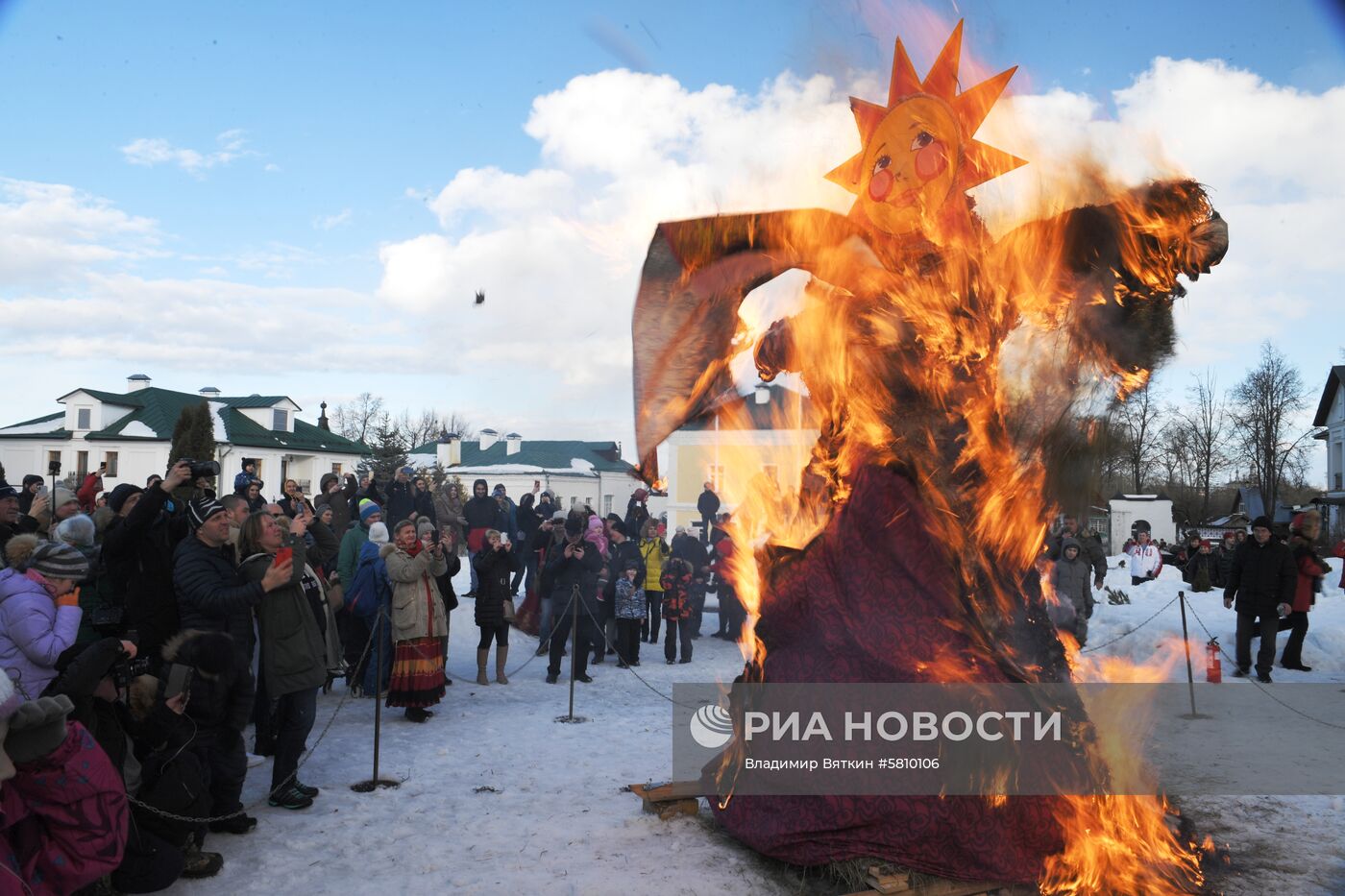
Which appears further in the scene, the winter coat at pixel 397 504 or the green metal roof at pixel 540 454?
the green metal roof at pixel 540 454

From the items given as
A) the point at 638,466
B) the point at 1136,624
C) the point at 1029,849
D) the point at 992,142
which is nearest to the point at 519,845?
the point at 638,466

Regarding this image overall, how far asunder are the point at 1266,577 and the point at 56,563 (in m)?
12.4

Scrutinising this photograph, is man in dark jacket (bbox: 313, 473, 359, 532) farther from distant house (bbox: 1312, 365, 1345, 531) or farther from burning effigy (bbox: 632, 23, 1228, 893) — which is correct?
distant house (bbox: 1312, 365, 1345, 531)

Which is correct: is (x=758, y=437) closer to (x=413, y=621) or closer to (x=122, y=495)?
(x=413, y=621)

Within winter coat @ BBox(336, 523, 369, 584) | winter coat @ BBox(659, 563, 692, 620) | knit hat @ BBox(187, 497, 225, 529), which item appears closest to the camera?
knit hat @ BBox(187, 497, 225, 529)

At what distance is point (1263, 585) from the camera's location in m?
11.0

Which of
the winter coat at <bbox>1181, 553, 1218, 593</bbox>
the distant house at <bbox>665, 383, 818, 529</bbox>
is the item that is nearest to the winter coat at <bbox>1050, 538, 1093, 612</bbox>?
the winter coat at <bbox>1181, 553, 1218, 593</bbox>

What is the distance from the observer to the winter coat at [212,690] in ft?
16.3

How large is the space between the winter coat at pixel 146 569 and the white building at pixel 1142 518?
32036mm

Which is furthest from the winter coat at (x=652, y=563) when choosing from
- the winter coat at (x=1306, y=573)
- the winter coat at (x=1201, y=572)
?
the winter coat at (x=1201, y=572)

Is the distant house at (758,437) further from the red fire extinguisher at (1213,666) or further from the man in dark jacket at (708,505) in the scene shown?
the man in dark jacket at (708,505)

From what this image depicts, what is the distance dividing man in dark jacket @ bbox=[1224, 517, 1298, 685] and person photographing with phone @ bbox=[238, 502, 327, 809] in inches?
426

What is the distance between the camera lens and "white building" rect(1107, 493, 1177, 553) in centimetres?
3195

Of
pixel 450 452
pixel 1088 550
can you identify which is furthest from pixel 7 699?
pixel 450 452
